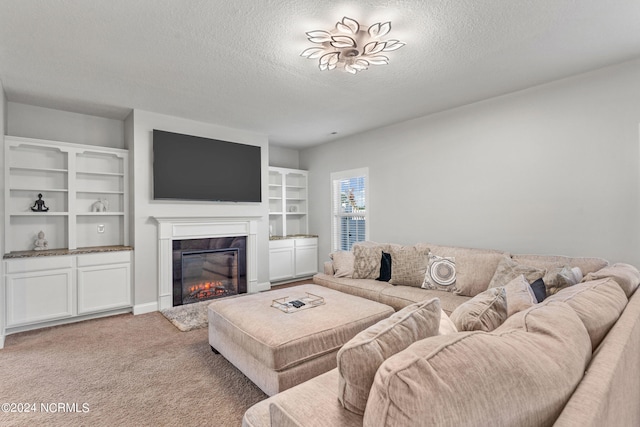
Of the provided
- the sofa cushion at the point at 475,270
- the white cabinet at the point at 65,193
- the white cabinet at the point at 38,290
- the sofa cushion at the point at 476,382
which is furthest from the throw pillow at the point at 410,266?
the white cabinet at the point at 38,290

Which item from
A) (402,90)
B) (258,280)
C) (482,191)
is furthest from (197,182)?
(482,191)

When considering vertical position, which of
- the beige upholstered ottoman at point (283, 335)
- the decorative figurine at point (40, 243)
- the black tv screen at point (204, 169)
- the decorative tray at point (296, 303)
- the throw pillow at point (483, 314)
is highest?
the black tv screen at point (204, 169)

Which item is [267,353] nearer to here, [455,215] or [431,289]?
[431,289]

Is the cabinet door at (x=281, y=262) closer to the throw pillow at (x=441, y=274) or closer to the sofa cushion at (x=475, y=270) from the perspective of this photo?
the throw pillow at (x=441, y=274)

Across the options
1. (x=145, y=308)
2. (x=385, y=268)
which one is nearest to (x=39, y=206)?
(x=145, y=308)

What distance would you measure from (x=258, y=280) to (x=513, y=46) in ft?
14.5

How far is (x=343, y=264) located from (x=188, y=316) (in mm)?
2018

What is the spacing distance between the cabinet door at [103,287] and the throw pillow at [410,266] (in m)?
3.34

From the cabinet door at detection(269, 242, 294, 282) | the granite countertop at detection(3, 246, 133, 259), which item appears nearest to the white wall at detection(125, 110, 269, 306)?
the granite countertop at detection(3, 246, 133, 259)

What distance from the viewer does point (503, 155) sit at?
349 cm

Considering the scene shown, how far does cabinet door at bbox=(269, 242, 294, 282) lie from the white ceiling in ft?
8.31

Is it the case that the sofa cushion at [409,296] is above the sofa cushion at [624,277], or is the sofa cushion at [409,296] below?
below

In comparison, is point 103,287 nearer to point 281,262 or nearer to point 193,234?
point 193,234

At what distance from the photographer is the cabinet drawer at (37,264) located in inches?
128
